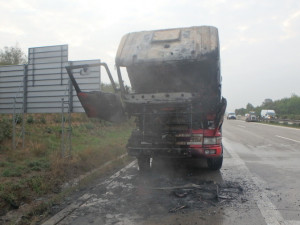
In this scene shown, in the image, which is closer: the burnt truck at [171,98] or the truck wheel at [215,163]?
the burnt truck at [171,98]

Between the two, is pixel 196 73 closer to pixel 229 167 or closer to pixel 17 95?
pixel 229 167

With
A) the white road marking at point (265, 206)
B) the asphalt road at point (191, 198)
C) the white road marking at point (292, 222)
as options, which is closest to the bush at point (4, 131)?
the asphalt road at point (191, 198)

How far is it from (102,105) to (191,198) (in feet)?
9.26

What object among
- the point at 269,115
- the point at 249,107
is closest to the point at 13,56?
the point at 269,115

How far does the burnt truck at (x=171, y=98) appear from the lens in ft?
19.3

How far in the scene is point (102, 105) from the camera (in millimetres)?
6293

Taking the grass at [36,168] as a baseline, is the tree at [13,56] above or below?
above

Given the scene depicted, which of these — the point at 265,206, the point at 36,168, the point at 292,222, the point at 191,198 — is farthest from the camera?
the point at 36,168

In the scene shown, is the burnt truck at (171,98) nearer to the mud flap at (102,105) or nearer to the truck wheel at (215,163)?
the mud flap at (102,105)

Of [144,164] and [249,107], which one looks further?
[249,107]

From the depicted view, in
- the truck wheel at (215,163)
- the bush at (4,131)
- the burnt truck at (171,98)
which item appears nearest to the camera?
the burnt truck at (171,98)

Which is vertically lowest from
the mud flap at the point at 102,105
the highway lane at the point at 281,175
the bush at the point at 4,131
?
the highway lane at the point at 281,175

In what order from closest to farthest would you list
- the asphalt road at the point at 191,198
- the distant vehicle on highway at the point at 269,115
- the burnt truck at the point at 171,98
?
the asphalt road at the point at 191,198
the burnt truck at the point at 171,98
the distant vehicle on highway at the point at 269,115

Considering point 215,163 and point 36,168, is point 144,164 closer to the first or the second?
point 215,163
